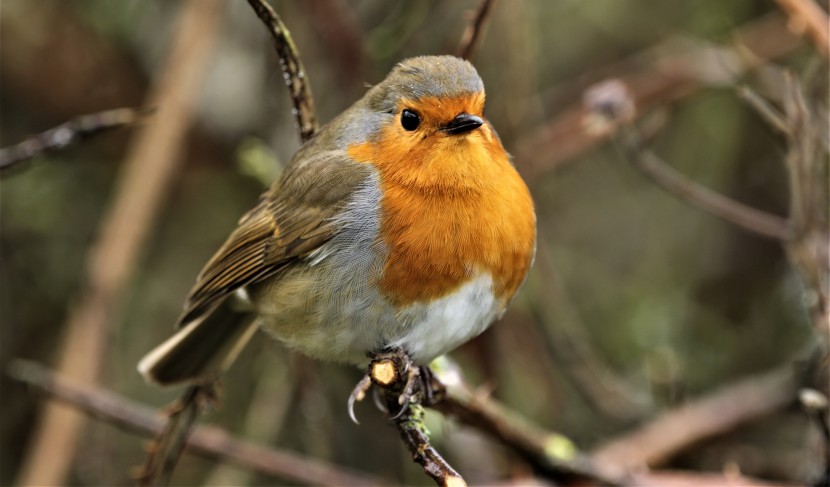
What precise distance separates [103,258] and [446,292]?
6.91 feet

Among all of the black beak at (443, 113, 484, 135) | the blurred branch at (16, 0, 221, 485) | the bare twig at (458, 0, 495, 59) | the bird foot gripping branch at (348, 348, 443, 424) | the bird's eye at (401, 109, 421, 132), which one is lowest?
the bird foot gripping branch at (348, 348, 443, 424)

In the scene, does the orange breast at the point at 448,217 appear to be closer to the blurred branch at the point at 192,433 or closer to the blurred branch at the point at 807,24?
the blurred branch at the point at 192,433

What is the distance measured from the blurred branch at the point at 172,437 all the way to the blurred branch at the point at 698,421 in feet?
5.65

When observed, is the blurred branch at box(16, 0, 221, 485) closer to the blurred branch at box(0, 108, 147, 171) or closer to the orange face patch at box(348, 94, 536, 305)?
the blurred branch at box(0, 108, 147, 171)

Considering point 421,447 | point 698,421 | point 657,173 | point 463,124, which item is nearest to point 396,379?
point 421,447

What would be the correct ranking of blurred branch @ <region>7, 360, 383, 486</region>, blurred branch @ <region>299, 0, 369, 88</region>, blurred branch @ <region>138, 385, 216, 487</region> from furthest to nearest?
blurred branch @ <region>299, 0, 369, 88</region>
blurred branch @ <region>7, 360, 383, 486</region>
blurred branch @ <region>138, 385, 216, 487</region>

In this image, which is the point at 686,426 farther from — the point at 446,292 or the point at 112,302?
the point at 112,302

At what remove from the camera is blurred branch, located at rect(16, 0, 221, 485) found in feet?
13.8

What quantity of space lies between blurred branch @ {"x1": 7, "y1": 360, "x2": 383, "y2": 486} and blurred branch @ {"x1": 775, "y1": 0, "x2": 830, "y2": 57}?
86.7 inches

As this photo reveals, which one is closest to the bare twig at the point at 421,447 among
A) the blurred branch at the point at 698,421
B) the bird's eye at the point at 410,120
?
the bird's eye at the point at 410,120

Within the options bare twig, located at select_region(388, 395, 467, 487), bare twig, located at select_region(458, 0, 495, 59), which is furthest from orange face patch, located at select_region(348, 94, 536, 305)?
bare twig, located at select_region(388, 395, 467, 487)

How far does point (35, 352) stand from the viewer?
Result: 193 inches

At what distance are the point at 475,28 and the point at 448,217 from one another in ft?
1.89

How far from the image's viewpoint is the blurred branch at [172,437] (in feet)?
A: 9.94
